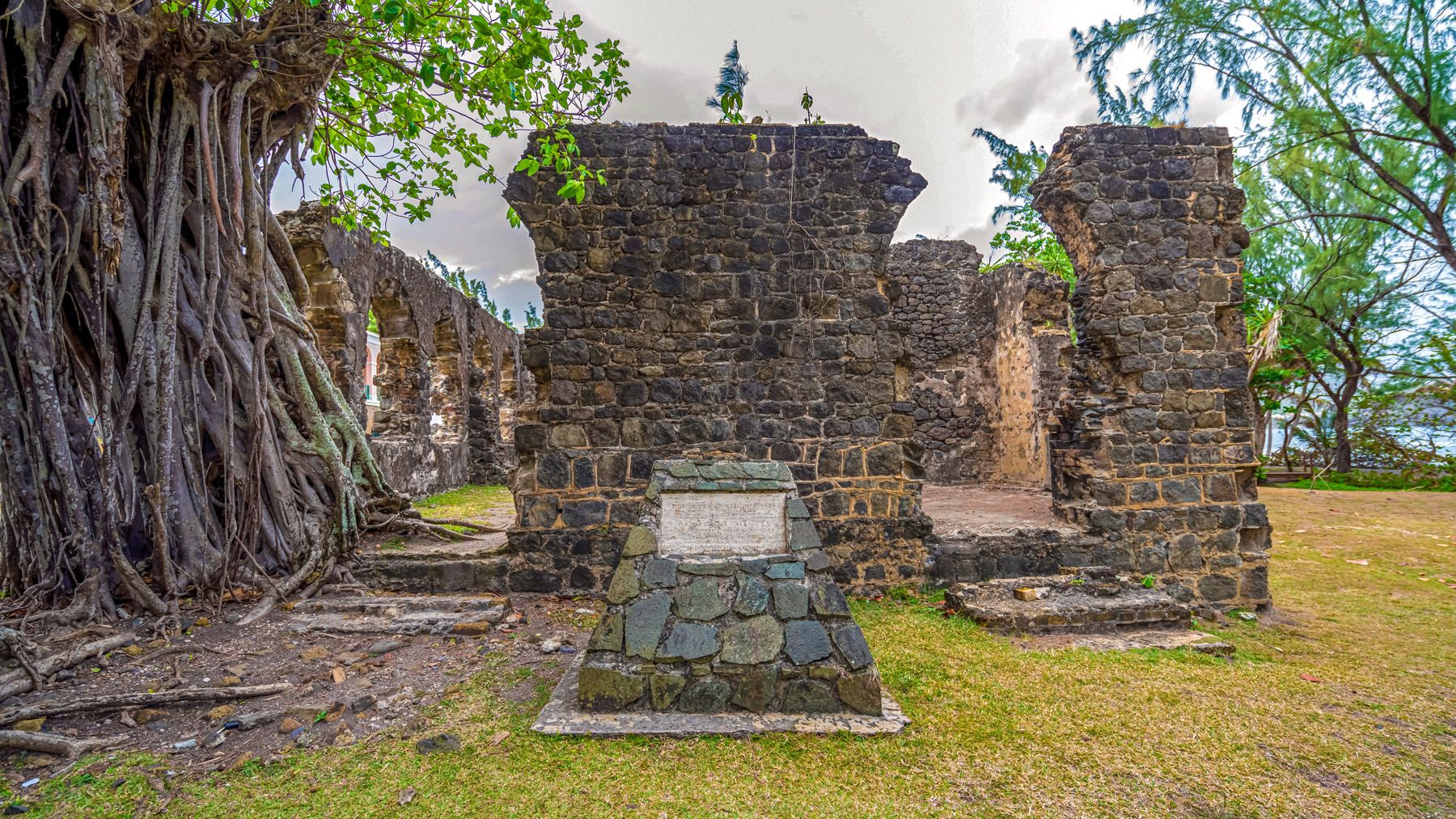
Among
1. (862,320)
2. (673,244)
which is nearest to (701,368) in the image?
(673,244)

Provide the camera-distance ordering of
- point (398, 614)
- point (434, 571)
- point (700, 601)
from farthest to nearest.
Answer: point (434, 571) < point (398, 614) < point (700, 601)

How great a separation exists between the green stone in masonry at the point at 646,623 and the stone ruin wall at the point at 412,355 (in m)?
6.02

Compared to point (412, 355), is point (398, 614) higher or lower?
lower

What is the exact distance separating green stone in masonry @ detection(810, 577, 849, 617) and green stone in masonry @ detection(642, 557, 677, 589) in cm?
71

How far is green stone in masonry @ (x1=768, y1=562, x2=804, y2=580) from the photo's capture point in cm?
328

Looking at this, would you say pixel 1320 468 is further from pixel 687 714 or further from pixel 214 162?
pixel 214 162

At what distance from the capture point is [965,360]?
11.6 meters

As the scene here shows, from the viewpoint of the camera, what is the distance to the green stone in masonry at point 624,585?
320 centimetres

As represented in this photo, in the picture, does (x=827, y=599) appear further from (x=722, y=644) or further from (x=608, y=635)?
(x=608, y=635)

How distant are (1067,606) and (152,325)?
21.9 feet

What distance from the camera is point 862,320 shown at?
5.51m

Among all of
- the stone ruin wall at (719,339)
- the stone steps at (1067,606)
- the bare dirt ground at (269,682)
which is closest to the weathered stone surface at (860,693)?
the bare dirt ground at (269,682)

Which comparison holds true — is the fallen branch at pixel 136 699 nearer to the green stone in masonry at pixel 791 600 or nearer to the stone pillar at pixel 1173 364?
the green stone in masonry at pixel 791 600

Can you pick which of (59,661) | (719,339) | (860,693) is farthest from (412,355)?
(860,693)
